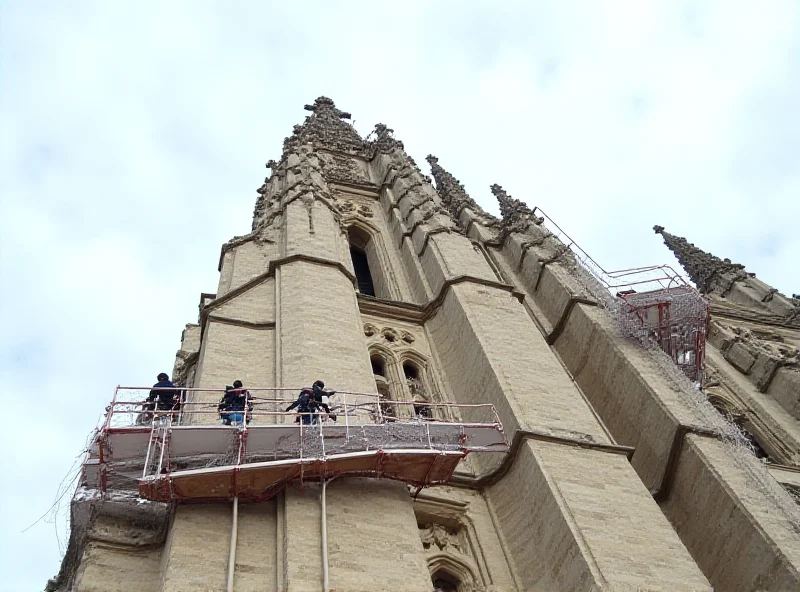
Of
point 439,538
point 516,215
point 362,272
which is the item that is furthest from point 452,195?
point 439,538

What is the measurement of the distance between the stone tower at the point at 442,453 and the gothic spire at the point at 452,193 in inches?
254

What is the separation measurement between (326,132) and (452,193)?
793 centimetres

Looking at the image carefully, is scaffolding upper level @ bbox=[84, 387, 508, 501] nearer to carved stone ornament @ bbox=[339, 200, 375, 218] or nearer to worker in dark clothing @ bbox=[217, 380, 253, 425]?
worker in dark clothing @ bbox=[217, 380, 253, 425]

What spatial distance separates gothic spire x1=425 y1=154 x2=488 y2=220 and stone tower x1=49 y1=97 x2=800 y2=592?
645 cm

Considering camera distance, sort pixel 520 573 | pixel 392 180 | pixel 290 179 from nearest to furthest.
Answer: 1. pixel 520 573
2. pixel 290 179
3. pixel 392 180

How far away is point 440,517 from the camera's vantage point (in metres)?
10.9

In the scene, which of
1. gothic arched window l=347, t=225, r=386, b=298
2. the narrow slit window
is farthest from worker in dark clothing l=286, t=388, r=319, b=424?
the narrow slit window

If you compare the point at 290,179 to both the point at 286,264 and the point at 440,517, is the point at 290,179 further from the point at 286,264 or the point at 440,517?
the point at 440,517

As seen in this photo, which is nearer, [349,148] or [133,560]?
[133,560]

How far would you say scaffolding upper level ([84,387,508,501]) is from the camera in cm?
883

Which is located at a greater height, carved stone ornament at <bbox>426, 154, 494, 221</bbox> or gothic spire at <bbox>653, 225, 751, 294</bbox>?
carved stone ornament at <bbox>426, 154, 494, 221</bbox>

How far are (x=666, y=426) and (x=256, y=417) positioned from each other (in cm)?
585

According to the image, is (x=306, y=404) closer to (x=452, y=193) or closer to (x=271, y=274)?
A: (x=271, y=274)

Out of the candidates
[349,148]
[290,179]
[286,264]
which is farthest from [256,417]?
[349,148]
